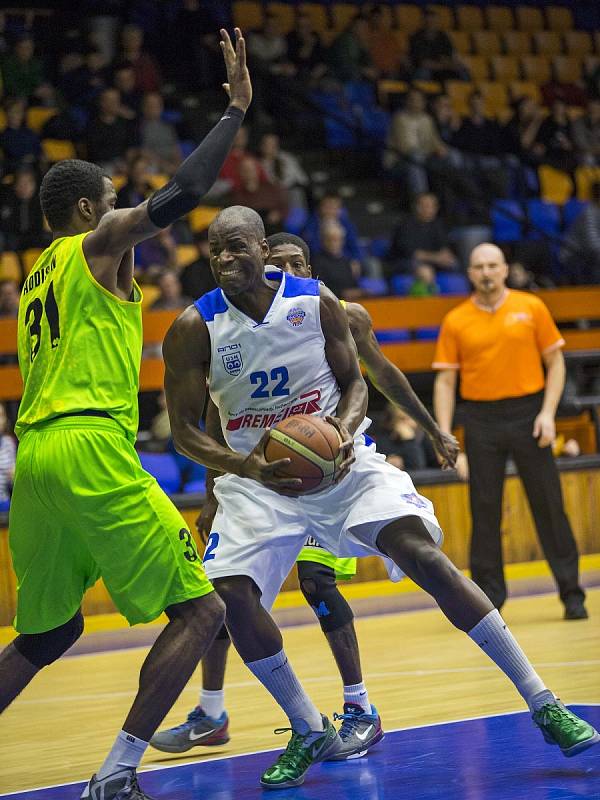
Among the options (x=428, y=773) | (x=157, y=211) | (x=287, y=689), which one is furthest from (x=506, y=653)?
(x=157, y=211)

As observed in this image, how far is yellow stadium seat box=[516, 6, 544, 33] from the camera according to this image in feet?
57.5

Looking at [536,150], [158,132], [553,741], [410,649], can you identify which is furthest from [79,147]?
[553,741]

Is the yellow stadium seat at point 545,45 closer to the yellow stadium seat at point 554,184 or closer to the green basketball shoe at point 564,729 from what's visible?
the yellow stadium seat at point 554,184

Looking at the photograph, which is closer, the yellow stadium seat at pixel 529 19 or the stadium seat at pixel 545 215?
the stadium seat at pixel 545 215

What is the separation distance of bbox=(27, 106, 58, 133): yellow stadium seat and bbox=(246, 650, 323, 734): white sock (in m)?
9.07

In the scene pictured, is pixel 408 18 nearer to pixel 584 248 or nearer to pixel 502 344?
pixel 584 248

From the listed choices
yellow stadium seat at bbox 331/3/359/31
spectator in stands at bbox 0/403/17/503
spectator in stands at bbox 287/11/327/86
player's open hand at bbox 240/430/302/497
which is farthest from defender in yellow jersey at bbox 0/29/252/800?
yellow stadium seat at bbox 331/3/359/31

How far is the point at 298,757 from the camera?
441 cm

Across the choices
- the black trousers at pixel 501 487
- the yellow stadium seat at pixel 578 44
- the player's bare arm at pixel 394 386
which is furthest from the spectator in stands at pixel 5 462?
the yellow stadium seat at pixel 578 44

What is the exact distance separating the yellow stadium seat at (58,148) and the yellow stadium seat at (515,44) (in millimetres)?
6776

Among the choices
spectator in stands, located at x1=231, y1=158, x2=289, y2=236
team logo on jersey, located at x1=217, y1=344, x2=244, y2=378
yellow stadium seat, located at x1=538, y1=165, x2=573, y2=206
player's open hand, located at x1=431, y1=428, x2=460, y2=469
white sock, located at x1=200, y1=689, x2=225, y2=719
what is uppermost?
spectator in stands, located at x1=231, y1=158, x2=289, y2=236

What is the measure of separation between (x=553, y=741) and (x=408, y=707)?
1.45m

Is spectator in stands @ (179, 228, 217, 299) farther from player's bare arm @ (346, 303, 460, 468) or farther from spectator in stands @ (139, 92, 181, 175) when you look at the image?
player's bare arm @ (346, 303, 460, 468)

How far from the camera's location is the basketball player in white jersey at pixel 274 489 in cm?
439
